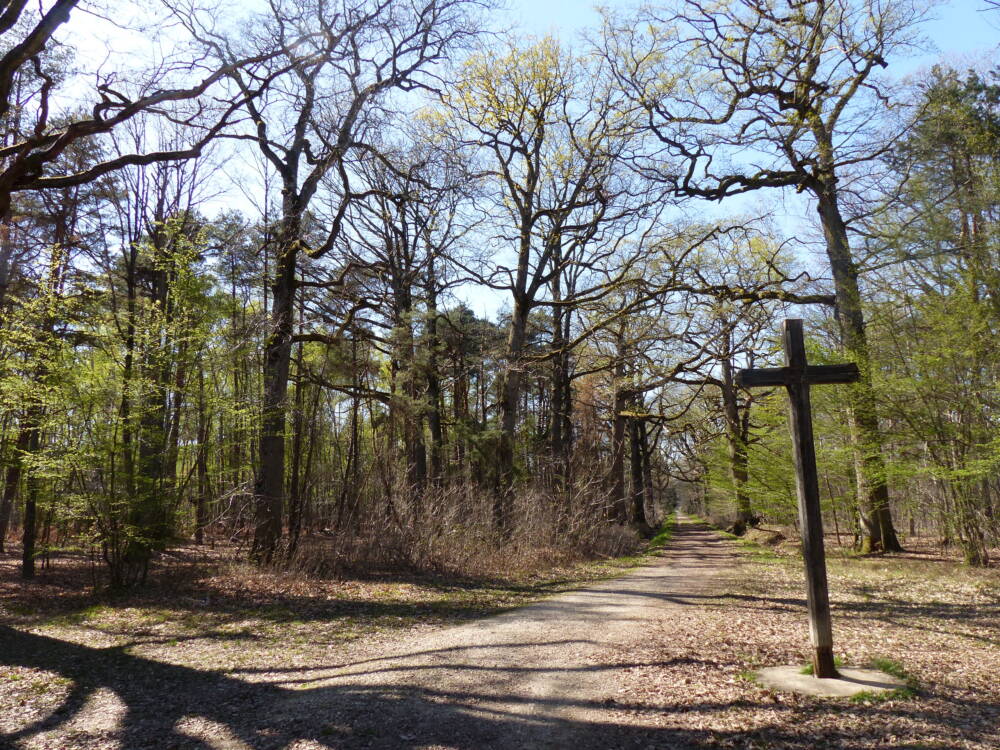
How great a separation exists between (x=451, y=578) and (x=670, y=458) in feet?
125

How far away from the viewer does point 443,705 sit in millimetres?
4852

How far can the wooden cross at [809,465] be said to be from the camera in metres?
5.48

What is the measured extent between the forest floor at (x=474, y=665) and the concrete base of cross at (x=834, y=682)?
186mm

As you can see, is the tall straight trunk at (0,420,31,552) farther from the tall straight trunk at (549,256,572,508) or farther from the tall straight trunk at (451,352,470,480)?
the tall straight trunk at (549,256,572,508)

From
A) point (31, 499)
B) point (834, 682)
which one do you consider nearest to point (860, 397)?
Result: point (834, 682)

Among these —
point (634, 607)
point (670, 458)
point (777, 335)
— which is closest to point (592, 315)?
point (777, 335)

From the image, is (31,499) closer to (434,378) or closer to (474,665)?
(474,665)

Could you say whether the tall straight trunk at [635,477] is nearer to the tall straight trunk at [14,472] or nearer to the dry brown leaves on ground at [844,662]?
the dry brown leaves on ground at [844,662]

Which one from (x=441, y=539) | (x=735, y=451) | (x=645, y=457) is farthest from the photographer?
(x=645, y=457)

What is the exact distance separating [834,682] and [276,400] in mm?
10967

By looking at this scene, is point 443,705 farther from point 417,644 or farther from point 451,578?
point 451,578

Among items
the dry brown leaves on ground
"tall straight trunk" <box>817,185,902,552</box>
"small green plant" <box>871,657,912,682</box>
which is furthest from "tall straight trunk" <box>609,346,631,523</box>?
"small green plant" <box>871,657,912,682</box>

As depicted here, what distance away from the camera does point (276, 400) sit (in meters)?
12.8

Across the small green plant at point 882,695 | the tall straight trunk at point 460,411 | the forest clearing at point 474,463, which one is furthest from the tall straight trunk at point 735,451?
the small green plant at point 882,695
